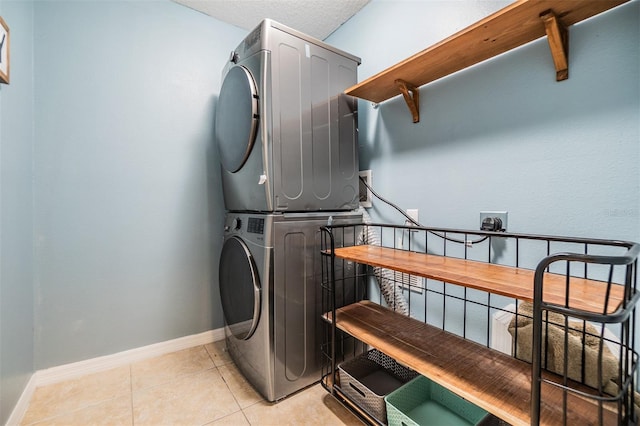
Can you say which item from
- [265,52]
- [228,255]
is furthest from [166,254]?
[265,52]

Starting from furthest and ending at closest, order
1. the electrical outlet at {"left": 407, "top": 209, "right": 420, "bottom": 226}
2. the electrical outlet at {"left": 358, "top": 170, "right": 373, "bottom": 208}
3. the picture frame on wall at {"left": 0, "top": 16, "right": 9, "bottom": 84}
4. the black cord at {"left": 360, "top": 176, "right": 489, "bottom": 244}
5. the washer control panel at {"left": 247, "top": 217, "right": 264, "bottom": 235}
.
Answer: the electrical outlet at {"left": 358, "top": 170, "right": 373, "bottom": 208}, the electrical outlet at {"left": 407, "top": 209, "right": 420, "bottom": 226}, the washer control panel at {"left": 247, "top": 217, "right": 264, "bottom": 235}, the black cord at {"left": 360, "top": 176, "right": 489, "bottom": 244}, the picture frame on wall at {"left": 0, "top": 16, "right": 9, "bottom": 84}

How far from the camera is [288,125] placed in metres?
1.33

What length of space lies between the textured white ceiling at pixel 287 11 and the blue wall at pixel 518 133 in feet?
0.80

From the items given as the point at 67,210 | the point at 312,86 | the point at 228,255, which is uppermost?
the point at 312,86

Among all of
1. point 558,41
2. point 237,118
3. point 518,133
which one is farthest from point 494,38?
point 237,118

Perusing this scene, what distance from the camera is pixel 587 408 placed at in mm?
764

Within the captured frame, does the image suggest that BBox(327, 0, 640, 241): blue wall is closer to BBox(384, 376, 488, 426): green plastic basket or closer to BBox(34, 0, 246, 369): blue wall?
BBox(384, 376, 488, 426): green plastic basket

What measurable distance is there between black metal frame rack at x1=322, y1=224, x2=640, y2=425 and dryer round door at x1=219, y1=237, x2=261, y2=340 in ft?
1.19

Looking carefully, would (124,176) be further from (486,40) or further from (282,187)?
(486,40)

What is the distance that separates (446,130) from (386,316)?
99cm

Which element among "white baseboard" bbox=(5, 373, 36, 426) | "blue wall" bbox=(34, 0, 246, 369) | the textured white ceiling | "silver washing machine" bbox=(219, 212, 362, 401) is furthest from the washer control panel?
the textured white ceiling

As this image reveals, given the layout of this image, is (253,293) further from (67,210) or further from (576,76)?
(576,76)

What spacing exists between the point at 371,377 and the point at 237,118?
1.53 m

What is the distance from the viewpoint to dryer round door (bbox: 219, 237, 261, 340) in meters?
1.33
